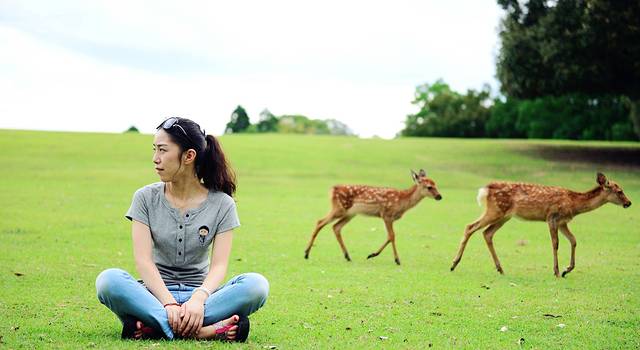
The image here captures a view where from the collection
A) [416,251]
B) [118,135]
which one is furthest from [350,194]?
[118,135]

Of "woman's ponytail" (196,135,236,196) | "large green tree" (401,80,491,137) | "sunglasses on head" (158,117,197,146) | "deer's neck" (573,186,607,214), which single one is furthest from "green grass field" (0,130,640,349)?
"large green tree" (401,80,491,137)

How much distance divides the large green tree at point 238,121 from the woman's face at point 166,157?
88.5 metres

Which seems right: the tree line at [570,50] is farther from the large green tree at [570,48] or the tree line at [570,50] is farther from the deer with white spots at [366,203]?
the deer with white spots at [366,203]

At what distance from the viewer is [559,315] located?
25.8ft

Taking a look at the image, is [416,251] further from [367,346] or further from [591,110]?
[591,110]

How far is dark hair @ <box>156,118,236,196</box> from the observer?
5.99 metres

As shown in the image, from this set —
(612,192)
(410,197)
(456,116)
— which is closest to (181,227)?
(410,197)

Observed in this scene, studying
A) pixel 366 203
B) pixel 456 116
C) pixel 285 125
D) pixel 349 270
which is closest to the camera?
pixel 349 270

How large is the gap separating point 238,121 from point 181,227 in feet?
295

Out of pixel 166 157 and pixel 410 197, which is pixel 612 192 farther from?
pixel 166 157

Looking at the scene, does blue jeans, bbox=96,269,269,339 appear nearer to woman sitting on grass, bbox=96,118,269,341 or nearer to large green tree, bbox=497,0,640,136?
woman sitting on grass, bbox=96,118,269,341

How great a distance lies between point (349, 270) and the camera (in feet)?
35.9

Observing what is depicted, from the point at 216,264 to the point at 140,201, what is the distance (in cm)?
72

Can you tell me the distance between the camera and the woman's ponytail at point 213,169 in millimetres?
6160
